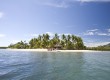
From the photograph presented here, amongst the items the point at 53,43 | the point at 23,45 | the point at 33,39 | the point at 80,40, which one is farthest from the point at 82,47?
the point at 23,45

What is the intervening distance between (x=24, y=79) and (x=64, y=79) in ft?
11.1

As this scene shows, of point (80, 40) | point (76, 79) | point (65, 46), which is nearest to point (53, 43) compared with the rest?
point (65, 46)

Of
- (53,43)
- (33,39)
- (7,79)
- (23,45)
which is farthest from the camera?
(23,45)

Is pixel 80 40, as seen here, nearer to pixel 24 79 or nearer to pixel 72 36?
pixel 72 36

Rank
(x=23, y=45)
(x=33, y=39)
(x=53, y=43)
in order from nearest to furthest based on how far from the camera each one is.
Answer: (x=53, y=43)
(x=33, y=39)
(x=23, y=45)

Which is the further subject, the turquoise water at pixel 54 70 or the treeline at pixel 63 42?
the treeline at pixel 63 42

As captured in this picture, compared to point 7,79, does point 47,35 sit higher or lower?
higher

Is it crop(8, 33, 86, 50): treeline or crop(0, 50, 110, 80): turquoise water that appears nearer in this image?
crop(0, 50, 110, 80): turquoise water

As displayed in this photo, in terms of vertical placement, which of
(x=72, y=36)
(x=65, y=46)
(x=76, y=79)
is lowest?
(x=76, y=79)

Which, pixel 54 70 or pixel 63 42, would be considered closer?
pixel 54 70

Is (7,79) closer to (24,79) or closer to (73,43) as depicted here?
(24,79)

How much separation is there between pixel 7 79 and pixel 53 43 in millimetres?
76276

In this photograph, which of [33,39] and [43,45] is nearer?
[43,45]

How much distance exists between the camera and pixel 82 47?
306ft
